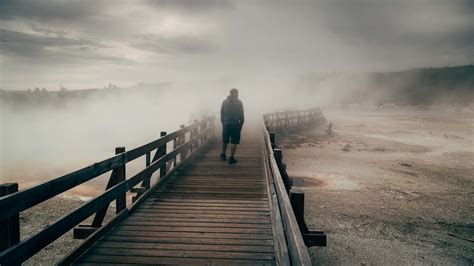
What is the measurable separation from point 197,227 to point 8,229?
7.96 ft

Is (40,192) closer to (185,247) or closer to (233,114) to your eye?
(185,247)

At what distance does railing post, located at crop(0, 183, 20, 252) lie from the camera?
2619 mm

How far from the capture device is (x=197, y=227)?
459 cm

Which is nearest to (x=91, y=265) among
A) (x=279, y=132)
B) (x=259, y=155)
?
(x=259, y=155)

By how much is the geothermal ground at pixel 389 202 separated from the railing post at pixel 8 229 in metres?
5.10

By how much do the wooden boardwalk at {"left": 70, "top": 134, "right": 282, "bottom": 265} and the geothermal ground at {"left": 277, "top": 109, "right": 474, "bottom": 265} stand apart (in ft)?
6.65

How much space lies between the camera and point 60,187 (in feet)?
10.6

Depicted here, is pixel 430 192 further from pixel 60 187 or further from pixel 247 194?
pixel 60 187

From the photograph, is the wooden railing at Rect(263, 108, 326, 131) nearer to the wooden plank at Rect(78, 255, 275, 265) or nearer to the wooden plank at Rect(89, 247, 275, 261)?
the wooden plank at Rect(89, 247, 275, 261)

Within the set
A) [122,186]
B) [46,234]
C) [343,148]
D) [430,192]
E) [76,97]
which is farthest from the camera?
[76,97]

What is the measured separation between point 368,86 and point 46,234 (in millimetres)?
119494

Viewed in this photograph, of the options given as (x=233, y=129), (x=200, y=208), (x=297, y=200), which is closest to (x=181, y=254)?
(x=297, y=200)

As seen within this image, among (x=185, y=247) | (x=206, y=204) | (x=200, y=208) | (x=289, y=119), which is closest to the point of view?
(x=185, y=247)

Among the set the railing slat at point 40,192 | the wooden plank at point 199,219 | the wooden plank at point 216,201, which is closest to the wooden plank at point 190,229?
the wooden plank at point 199,219
